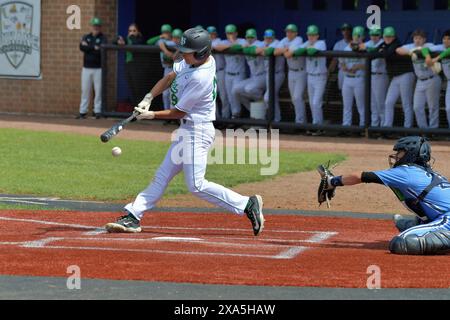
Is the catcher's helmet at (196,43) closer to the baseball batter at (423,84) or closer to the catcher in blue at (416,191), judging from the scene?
the catcher in blue at (416,191)

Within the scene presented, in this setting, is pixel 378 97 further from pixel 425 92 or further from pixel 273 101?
pixel 273 101

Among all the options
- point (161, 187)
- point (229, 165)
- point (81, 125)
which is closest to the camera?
point (161, 187)

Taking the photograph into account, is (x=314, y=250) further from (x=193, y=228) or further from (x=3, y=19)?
(x=3, y=19)

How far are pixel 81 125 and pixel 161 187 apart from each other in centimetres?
1182

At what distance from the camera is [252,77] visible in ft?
69.6

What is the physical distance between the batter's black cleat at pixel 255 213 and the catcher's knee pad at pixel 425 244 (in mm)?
1494

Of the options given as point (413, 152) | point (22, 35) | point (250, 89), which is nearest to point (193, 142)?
point (413, 152)

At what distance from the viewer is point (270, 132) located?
2066 centimetres

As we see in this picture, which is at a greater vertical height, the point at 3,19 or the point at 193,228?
the point at 3,19

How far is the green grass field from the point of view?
1409 centimetres

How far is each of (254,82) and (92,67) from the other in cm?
394

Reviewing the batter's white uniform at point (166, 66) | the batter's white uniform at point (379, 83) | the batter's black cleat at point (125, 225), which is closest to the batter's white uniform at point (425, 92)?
the batter's white uniform at point (379, 83)

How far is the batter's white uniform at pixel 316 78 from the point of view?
20219 mm
